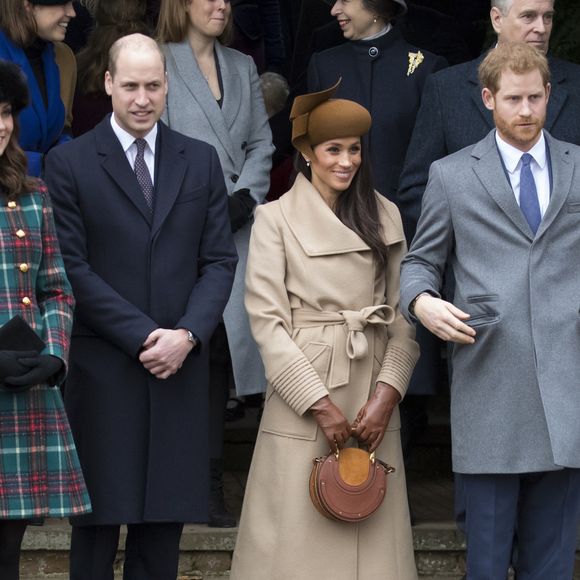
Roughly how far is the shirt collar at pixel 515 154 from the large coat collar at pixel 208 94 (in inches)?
58.8

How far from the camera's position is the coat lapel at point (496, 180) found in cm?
534

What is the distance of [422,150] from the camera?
20.1 feet

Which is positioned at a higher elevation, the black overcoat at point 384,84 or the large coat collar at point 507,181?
the black overcoat at point 384,84

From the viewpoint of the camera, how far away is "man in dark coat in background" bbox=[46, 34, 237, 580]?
18.2 feet

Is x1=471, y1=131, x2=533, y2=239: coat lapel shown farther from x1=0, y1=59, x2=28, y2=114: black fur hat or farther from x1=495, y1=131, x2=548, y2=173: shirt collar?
x1=0, y1=59, x2=28, y2=114: black fur hat

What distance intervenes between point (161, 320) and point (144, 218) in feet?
1.18

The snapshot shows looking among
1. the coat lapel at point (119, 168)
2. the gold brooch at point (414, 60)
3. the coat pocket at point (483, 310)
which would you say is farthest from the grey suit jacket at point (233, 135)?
the coat pocket at point (483, 310)

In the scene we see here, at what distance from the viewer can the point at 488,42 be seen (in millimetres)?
7988

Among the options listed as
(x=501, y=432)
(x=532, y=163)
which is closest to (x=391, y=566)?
(x=501, y=432)

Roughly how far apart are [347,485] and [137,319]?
916 mm

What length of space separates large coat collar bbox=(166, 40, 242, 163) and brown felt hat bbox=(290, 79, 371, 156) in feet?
2.53

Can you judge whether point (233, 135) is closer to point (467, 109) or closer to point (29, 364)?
point (467, 109)

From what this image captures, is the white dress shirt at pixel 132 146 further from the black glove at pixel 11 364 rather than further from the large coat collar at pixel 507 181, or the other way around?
the large coat collar at pixel 507 181

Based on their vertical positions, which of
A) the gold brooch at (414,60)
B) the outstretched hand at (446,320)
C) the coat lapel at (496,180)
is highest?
the gold brooch at (414,60)
